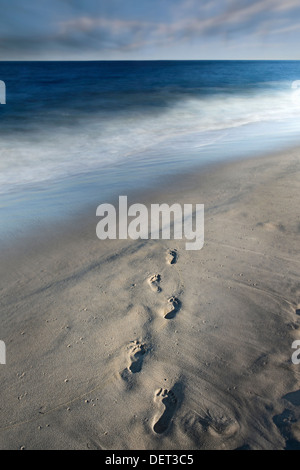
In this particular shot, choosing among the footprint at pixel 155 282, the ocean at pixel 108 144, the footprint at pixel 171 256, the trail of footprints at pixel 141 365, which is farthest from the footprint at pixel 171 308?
the ocean at pixel 108 144

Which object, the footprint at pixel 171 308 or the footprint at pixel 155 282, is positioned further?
the footprint at pixel 155 282

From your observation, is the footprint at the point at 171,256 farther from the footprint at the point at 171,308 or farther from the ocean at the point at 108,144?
the ocean at the point at 108,144

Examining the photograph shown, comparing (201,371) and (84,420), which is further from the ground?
(201,371)

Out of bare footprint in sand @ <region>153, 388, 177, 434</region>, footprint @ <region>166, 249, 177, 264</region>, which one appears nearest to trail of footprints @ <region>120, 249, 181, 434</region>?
bare footprint in sand @ <region>153, 388, 177, 434</region>

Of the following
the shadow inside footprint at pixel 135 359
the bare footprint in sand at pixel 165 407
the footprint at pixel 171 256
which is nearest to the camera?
the bare footprint in sand at pixel 165 407

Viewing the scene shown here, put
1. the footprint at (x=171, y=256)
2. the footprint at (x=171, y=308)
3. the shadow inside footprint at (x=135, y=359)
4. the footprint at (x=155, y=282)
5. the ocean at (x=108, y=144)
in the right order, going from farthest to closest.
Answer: the ocean at (x=108, y=144) < the footprint at (x=171, y=256) < the footprint at (x=155, y=282) < the footprint at (x=171, y=308) < the shadow inside footprint at (x=135, y=359)

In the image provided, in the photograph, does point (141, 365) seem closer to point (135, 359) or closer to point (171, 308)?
point (135, 359)

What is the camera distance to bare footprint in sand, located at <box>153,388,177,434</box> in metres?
2.03

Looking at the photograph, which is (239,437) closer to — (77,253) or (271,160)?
(77,253)

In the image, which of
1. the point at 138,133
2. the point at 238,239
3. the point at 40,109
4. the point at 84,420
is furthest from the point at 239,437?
the point at 40,109

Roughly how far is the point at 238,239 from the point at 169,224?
1.00 metres

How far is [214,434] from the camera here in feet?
6.52

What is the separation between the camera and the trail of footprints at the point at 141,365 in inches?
81.3

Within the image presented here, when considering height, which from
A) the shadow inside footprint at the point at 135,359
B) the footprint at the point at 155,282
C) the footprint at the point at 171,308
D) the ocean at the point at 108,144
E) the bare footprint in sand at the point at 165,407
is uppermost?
the ocean at the point at 108,144
